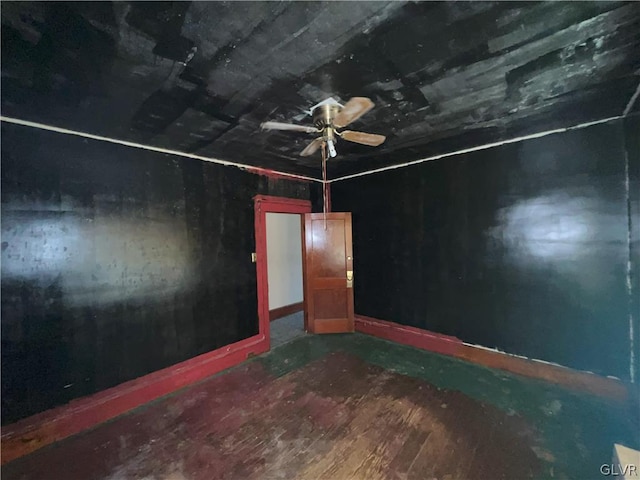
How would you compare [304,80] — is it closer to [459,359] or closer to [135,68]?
[135,68]

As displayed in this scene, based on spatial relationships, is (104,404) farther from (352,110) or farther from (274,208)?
(352,110)

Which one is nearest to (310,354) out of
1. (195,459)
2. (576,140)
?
(195,459)

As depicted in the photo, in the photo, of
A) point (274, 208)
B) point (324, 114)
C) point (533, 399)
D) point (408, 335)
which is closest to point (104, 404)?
point (274, 208)

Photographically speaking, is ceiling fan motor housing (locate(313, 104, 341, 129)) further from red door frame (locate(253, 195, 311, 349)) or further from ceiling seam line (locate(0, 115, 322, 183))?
red door frame (locate(253, 195, 311, 349))

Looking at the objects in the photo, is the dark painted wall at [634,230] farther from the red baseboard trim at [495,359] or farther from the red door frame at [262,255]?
the red door frame at [262,255]

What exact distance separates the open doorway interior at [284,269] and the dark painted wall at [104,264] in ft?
6.01

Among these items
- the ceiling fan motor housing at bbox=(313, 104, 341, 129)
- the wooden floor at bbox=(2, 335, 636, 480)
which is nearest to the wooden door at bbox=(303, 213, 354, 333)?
the wooden floor at bbox=(2, 335, 636, 480)

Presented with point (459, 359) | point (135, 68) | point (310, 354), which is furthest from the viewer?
Result: point (310, 354)

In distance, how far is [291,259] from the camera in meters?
5.82

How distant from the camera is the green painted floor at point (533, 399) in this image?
1.86 metres

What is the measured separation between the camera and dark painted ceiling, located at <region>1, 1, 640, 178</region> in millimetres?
1194

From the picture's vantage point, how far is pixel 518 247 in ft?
Result: 9.63

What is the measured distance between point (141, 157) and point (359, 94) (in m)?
2.23

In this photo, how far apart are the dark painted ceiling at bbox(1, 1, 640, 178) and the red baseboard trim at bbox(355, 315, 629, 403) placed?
8.04ft
